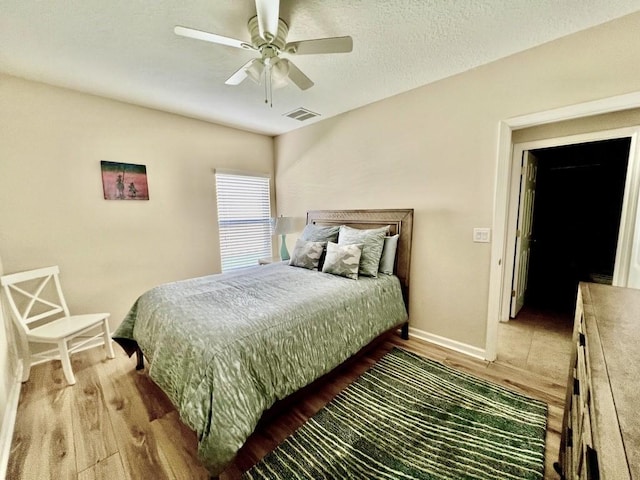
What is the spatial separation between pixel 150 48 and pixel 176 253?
7.07 feet

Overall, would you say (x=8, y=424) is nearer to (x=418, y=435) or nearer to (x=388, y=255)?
(x=418, y=435)

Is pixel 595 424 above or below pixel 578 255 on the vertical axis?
above

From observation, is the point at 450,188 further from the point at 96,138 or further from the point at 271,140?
the point at 96,138

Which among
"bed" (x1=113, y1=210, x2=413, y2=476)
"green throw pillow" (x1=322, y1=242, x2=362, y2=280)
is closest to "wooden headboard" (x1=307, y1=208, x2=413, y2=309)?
"bed" (x1=113, y1=210, x2=413, y2=476)

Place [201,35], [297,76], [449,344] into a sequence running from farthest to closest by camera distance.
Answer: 1. [449,344]
2. [297,76]
3. [201,35]

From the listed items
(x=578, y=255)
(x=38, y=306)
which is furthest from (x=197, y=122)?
(x=578, y=255)

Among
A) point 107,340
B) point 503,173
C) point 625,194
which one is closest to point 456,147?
point 503,173

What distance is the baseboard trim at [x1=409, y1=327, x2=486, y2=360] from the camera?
7.68 feet

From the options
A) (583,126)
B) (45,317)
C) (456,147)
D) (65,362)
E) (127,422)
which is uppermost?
(583,126)

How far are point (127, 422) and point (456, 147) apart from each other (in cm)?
330

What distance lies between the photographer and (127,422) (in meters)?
1.67

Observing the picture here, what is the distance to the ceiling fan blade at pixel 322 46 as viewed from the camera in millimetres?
1454

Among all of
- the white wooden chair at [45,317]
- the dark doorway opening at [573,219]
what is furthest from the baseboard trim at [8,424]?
the dark doorway opening at [573,219]

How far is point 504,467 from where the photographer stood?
134 centimetres
